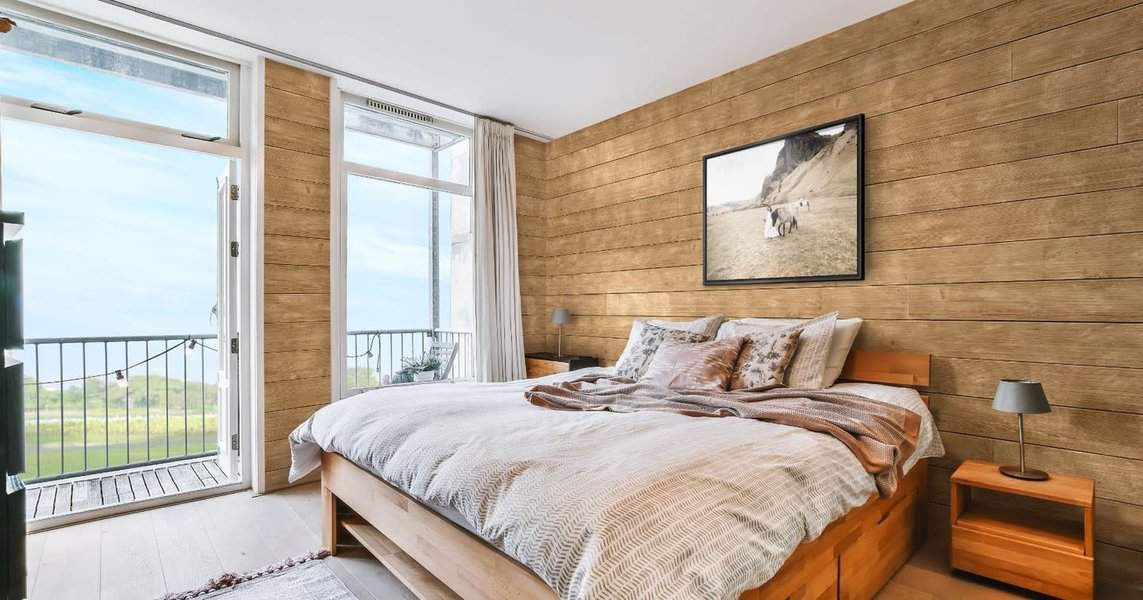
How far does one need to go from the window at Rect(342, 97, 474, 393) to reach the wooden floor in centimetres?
112

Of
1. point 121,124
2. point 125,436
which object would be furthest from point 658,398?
point 125,436

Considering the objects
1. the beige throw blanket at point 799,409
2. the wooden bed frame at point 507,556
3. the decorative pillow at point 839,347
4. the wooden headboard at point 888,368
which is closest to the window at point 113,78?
the wooden bed frame at point 507,556

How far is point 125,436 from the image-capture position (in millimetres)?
4066

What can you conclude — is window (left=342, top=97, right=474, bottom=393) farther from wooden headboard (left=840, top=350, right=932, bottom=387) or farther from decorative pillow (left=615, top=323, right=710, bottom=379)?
wooden headboard (left=840, top=350, right=932, bottom=387)

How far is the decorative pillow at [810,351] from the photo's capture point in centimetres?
260

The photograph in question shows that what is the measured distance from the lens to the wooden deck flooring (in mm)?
3014

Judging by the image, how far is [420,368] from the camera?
4.23 metres

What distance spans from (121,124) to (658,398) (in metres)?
3.20

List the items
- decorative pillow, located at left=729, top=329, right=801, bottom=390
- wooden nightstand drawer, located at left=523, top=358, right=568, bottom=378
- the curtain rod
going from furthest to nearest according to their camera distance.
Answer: wooden nightstand drawer, located at left=523, top=358, right=568, bottom=378, the curtain rod, decorative pillow, located at left=729, top=329, right=801, bottom=390

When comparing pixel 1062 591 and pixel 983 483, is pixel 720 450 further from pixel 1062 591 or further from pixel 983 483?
pixel 1062 591

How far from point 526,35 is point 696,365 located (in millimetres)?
2062

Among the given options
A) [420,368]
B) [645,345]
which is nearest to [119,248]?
[420,368]

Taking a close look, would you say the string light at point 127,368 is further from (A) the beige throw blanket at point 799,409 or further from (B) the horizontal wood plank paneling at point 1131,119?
(B) the horizontal wood plank paneling at point 1131,119

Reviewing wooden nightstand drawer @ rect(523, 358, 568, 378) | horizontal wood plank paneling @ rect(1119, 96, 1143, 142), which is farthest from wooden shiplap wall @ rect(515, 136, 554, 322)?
horizontal wood plank paneling @ rect(1119, 96, 1143, 142)
